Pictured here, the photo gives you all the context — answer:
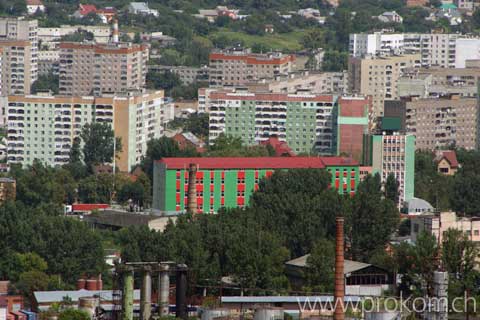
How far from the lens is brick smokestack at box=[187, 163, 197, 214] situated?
5174 cm

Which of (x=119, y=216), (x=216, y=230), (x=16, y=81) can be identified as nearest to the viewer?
(x=216, y=230)

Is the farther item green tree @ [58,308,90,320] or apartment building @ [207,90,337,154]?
apartment building @ [207,90,337,154]

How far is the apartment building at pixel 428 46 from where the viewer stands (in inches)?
3620

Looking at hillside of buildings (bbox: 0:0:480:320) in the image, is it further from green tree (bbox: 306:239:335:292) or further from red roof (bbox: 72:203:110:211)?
red roof (bbox: 72:203:110:211)

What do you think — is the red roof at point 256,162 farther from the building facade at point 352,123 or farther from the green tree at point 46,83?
the green tree at point 46,83

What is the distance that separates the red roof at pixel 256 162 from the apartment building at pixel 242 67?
81.4 feet

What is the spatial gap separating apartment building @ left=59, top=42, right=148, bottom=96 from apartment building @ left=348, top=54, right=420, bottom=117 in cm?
810

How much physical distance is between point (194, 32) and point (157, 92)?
32.2 meters

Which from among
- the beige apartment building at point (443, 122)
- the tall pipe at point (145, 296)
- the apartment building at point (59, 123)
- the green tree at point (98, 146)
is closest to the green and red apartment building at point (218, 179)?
the green tree at point (98, 146)

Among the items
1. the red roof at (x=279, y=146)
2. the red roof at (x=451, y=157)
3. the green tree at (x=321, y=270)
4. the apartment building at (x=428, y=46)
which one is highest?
the apartment building at (x=428, y=46)

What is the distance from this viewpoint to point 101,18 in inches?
4252

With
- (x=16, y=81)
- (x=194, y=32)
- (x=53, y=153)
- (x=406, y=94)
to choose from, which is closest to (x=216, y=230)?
(x=53, y=153)

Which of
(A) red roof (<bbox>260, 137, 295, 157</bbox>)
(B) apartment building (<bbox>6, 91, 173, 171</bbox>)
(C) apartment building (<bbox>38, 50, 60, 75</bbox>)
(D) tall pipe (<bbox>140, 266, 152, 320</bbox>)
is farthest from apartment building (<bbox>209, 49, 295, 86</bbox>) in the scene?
(D) tall pipe (<bbox>140, 266, 152, 320</bbox>)

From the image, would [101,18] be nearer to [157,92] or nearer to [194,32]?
[194,32]
